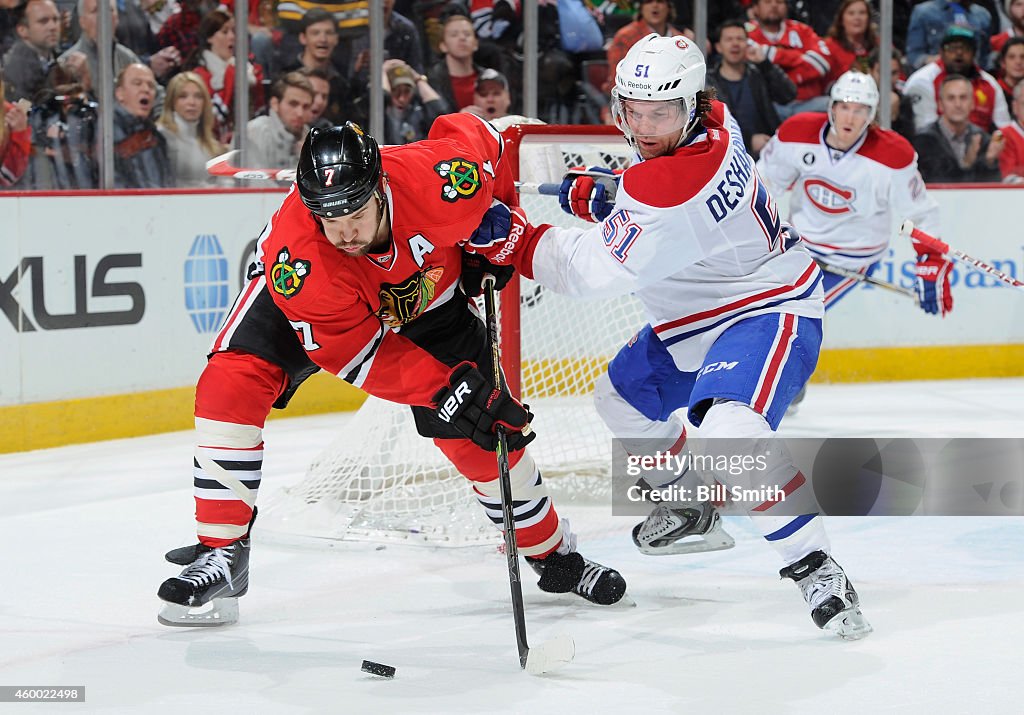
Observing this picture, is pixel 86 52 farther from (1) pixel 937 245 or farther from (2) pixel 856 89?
(1) pixel 937 245

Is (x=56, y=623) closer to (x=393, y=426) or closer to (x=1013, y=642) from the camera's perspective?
(x=393, y=426)

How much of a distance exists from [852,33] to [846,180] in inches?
70.1

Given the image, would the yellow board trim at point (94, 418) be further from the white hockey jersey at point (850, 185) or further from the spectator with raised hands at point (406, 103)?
the white hockey jersey at point (850, 185)

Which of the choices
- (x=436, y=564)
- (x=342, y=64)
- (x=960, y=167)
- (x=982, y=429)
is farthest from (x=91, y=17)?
(x=960, y=167)

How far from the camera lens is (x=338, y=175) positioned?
2.49 m

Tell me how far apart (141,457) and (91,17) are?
1581 mm

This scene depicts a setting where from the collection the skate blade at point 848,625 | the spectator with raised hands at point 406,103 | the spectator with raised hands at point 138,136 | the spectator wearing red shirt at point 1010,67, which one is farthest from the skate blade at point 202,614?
the spectator wearing red shirt at point 1010,67

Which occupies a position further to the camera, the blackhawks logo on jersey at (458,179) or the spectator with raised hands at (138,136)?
the spectator with raised hands at (138,136)

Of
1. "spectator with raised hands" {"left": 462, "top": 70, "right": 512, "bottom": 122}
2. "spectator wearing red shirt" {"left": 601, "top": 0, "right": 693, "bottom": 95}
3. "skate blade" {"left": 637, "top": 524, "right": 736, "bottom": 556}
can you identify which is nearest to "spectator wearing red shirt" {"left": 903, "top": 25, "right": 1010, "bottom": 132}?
"spectator wearing red shirt" {"left": 601, "top": 0, "right": 693, "bottom": 95}

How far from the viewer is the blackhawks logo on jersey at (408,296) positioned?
2.76 metres

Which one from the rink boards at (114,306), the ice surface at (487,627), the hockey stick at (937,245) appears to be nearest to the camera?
the ice surface at (487,627)

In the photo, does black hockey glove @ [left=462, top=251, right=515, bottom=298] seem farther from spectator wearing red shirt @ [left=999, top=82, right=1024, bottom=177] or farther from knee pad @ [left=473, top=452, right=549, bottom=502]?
spectator wearing red shirt @ [left=999, top=82, right=1024, bottom=177]

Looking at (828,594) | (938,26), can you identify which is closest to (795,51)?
(938,26)

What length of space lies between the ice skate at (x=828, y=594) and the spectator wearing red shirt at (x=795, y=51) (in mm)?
4495
